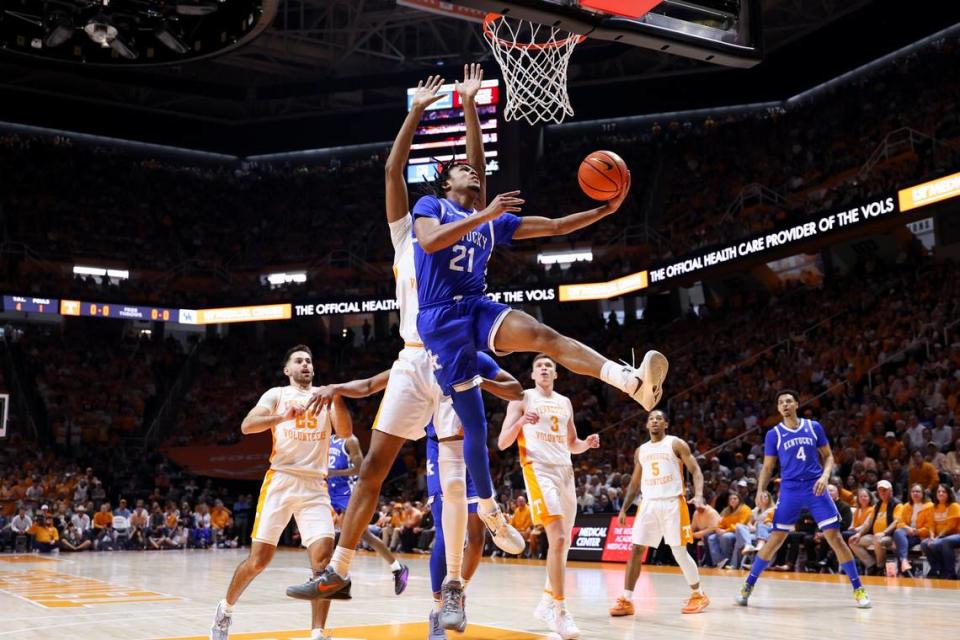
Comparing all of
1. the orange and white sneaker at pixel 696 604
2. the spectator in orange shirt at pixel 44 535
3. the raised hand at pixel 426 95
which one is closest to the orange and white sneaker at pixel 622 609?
the orange and white sneaker at pixel 696 604

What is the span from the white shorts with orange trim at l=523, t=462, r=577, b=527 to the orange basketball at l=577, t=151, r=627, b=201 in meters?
2.38

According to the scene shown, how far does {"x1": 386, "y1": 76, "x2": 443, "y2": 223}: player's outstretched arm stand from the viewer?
530 cm

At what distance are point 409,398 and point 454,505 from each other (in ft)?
2.31

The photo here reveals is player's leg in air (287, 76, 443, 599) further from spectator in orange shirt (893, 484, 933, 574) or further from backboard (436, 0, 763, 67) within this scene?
spectator in orange shirt (893, 484, 933, 574)

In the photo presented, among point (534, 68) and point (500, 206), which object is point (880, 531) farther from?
point (500, 206)

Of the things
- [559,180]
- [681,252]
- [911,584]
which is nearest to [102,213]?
[559,180]

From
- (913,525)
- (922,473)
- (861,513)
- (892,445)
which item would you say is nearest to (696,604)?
(913,525)

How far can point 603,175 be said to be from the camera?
19.2 feet

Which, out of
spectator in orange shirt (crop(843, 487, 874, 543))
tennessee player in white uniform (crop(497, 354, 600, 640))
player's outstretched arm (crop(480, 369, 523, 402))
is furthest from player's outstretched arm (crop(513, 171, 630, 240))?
spectator in orange shirt (crop(843, 487, 874, 543))

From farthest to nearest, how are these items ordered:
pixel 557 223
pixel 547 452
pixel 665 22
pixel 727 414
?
1. pixel 727 414
2. pixel 665 22
3. pixel 547 452
4. pixel 557 223

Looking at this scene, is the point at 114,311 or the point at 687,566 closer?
the point at 687,566

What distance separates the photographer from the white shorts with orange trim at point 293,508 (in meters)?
5.98

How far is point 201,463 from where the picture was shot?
984 inches

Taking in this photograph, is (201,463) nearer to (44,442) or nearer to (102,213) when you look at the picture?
(44,442)
